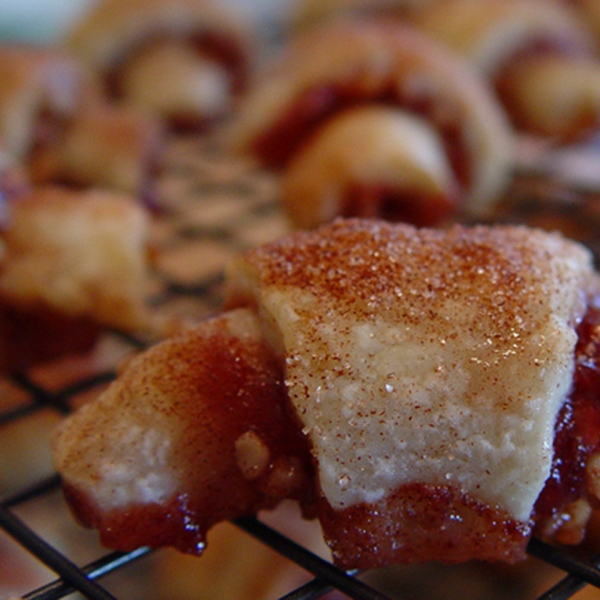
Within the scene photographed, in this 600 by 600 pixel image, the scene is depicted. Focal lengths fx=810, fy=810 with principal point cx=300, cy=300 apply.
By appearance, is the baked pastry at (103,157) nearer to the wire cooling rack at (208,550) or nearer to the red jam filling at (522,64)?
the wire cooling rack at (208,550)

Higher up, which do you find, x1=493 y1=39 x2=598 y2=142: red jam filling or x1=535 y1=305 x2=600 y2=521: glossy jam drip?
x1=493 y1=39 x2=598 y2=142: red jam filling

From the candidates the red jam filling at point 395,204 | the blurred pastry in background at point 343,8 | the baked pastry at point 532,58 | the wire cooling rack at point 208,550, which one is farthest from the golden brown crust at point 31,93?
the blurred pastry in background at point 343,8

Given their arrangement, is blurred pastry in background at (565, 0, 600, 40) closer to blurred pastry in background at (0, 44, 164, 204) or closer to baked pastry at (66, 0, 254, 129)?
baked pastry at (66, 0, 254, 129)

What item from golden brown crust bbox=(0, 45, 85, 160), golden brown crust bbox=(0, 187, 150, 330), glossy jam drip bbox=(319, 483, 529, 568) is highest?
golden brown crust bbox=(0, 45, 85, 160)

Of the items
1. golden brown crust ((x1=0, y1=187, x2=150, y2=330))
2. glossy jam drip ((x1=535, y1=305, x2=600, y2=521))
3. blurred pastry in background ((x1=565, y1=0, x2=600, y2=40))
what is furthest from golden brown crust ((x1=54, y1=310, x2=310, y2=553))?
blurred pastry in background ((x1=565, y1=0, x2=600, y2=40))

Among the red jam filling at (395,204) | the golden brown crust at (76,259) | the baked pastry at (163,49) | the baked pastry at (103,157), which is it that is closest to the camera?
the golden brown crust at (76,259)

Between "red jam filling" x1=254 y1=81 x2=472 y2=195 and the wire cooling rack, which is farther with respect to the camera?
Result: "red jam filling" x1=254 y1=81 x2=472 y2=195

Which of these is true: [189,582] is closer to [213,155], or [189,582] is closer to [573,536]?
[573,536]
